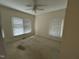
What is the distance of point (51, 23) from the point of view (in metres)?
5.18

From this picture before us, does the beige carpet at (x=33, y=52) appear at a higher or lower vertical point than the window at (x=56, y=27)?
lower

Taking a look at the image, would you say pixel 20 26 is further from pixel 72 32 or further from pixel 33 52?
pixel 72 32

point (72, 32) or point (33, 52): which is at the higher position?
point (72, 32)

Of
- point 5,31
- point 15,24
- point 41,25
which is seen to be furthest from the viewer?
point 41,25

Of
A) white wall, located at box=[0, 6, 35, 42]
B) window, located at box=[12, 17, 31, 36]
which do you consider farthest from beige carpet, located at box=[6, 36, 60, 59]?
window, located at box=[12, 17, 31, 36]

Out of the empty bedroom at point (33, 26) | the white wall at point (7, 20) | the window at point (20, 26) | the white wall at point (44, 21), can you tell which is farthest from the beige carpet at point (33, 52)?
the white wall at point (44, 21)

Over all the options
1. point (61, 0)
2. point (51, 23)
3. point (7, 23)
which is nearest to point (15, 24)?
point (7, 23)

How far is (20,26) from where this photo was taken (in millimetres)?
5211

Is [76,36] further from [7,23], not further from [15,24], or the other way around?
[15,24]

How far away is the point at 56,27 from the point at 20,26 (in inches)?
118

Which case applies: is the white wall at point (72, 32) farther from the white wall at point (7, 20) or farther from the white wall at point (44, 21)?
the white wall at point (44, 21)

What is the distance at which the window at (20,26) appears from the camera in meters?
4.52

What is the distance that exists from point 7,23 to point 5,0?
1502 millimetres

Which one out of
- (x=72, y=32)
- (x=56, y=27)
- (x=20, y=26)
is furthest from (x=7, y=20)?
(x=72, y=32)
